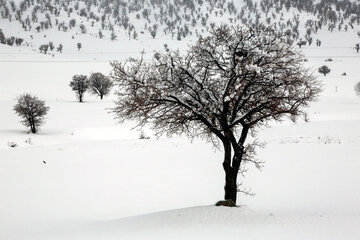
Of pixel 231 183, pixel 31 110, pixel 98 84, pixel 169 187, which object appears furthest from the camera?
pixel 98 84

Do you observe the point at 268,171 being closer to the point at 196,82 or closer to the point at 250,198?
the point at 250,198

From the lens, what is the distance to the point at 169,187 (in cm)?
1959

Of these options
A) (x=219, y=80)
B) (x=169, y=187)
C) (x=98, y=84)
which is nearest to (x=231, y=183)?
(x=219, y=80)

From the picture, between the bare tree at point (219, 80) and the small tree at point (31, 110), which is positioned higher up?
the small tree at point (31, 110)

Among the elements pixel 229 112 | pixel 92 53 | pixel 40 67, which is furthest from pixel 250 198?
pixel 92 53

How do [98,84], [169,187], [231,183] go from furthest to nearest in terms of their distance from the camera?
[98,84], [169,187], [231,183]

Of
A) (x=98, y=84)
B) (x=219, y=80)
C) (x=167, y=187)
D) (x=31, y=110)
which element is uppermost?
(x=98, y=84)

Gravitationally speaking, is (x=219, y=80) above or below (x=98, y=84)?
below

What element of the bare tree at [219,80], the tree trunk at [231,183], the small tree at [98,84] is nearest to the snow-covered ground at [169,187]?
the tree trunk at [231,183]

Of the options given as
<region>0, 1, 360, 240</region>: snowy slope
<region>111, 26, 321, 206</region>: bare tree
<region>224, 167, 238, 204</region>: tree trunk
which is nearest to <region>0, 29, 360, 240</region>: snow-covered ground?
<region>0, 1, 360, 240</region>: snowy slope

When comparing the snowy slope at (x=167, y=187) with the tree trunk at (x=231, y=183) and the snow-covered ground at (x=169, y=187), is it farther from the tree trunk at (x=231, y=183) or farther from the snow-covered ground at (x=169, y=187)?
the tree trunk at (x=231, y=183)

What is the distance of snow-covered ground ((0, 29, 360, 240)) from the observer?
34.9 feet

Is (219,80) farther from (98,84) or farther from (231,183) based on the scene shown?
(98,84)

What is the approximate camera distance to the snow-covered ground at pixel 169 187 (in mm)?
10625
